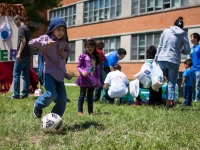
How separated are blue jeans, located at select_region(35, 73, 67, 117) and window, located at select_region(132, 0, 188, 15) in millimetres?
18525

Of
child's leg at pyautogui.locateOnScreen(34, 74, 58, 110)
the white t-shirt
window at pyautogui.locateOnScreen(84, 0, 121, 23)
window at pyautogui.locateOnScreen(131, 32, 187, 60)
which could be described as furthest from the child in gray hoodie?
window at pyautogui.locateOnScreen(84, 0, 121, 23)

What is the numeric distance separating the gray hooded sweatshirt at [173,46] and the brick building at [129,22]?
14.4 meters

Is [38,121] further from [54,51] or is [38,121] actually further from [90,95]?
[90,95]

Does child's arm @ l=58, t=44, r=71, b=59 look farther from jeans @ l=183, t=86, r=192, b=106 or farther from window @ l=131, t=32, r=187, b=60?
window @ l=131, t=32, r=187, b=60

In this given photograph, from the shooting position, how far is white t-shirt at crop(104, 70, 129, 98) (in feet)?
26.5

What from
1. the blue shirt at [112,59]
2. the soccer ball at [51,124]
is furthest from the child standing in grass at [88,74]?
the blue shirt at [112,59]

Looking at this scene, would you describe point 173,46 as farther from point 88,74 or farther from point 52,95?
point 52,95

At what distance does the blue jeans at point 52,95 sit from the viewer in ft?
14.9

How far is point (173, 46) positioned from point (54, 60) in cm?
336

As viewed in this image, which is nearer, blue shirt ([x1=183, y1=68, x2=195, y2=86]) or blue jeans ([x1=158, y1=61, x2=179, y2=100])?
blue jeans ([x1=158, y1=61, x2=179, y2=100])

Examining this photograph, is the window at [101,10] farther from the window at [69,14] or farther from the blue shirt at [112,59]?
the blue shirt at [112,59]

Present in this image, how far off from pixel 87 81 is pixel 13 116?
57.3 inches

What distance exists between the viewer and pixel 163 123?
4.85 metres

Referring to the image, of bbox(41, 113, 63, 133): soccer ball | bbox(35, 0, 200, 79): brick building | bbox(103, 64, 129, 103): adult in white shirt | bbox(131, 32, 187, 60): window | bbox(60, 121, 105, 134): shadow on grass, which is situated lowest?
bbox(60, 121, 105, 134): shadow on grass
